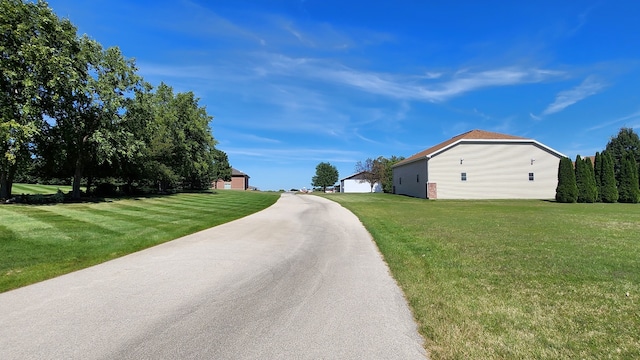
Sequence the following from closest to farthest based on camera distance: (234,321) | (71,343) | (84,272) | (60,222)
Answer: (71,343) < (234,321) < (84,272) < (60,222)

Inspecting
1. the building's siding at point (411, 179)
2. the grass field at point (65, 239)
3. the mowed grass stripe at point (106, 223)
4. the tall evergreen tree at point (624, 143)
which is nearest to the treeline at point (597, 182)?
the building's siding at point (411, 179)

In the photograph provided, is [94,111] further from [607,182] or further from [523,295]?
[607,182]

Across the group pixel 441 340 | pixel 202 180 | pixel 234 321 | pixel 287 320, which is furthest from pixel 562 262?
pixel 202 180

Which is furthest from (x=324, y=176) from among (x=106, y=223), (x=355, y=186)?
(x=106, y=223)

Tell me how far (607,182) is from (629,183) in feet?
6.68

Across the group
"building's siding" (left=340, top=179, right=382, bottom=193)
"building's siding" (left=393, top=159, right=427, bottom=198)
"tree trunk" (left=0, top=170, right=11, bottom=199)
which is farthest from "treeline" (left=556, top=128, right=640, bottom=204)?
"building's siding" (left=340, top=179, right=382, bottom=193)

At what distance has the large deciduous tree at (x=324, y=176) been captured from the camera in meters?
98.3

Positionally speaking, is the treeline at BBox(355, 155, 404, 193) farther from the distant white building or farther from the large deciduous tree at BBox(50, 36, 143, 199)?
the large deciduous tree at BBox(50, 36, 143, 199)

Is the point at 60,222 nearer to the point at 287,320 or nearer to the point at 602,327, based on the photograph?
the point at 287,320

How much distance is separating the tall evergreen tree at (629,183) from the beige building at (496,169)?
18.1ft

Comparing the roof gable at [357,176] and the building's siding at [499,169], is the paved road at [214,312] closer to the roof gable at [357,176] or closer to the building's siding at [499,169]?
the building's siding at [499,169]

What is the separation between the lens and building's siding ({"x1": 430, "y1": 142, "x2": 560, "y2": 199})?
3741 centimetres

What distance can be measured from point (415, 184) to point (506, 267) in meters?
36.0

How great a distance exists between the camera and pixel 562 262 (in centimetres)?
695
